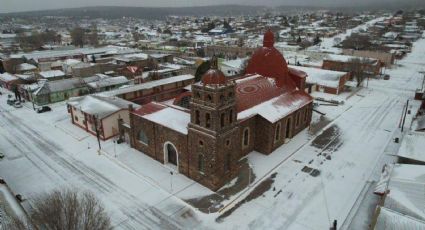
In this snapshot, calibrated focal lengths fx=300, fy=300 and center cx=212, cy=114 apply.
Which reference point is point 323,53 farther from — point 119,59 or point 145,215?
point 145,215

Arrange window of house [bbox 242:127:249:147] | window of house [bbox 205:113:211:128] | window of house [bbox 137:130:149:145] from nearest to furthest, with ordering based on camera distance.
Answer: window of house [bbox 205:113:211:128], window of house [bbox 242:127:249:147], window of house [bbox 137:130:149:145]

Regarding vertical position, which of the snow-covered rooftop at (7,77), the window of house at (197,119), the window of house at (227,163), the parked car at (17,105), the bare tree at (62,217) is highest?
the window of house at (197,119)

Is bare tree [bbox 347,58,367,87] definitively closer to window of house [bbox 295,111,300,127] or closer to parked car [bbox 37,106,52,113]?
window of house [bbox 295,111,300,127]

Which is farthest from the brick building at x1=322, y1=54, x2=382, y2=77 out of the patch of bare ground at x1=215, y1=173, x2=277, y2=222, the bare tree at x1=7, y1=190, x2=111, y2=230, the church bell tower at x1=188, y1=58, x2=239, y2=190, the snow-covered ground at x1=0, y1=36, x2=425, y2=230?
the bare tree at x1=7, y1=190, x2=111, y2=230

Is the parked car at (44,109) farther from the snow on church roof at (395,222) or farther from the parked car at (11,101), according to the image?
the snow on church roof at (395,222)

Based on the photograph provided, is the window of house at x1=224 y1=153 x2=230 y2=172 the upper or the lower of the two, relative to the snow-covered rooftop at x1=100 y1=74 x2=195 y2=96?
lower

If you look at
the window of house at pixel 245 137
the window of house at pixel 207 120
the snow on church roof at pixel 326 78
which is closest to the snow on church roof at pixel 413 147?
the window of house at pixel 245 137

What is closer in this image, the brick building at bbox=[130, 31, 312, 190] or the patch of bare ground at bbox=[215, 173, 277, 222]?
the patch of bare ground at bbox=[215, 173, 277, 222]
